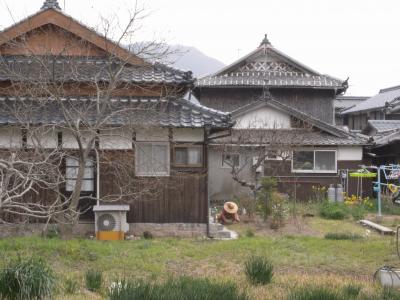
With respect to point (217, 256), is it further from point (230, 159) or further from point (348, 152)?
point (348, 152)

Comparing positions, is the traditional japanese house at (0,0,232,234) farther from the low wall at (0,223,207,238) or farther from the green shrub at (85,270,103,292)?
the green shrub at (85,270,103,292)

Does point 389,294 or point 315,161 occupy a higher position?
point 315,161

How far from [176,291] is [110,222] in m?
8.16

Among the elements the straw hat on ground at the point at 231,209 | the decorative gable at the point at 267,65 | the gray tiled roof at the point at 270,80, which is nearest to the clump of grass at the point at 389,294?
the straw hat on ground at the point at 231,209

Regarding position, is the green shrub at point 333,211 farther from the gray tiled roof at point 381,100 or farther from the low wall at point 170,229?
the gray tiled roof at point 381,100

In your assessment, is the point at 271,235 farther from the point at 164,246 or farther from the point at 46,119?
the point at 46,119

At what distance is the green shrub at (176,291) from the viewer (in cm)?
612

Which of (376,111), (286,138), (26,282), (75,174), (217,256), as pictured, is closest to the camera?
(26,282)

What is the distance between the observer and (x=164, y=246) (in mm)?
13195

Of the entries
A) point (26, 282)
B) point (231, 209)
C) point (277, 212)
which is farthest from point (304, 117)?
point (26, 282)

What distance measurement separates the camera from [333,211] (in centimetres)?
1906

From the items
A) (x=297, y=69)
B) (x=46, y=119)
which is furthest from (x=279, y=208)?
(x=297, y=69)

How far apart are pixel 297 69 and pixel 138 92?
16089 millimetres

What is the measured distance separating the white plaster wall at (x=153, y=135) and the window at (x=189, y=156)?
0.49 metres
